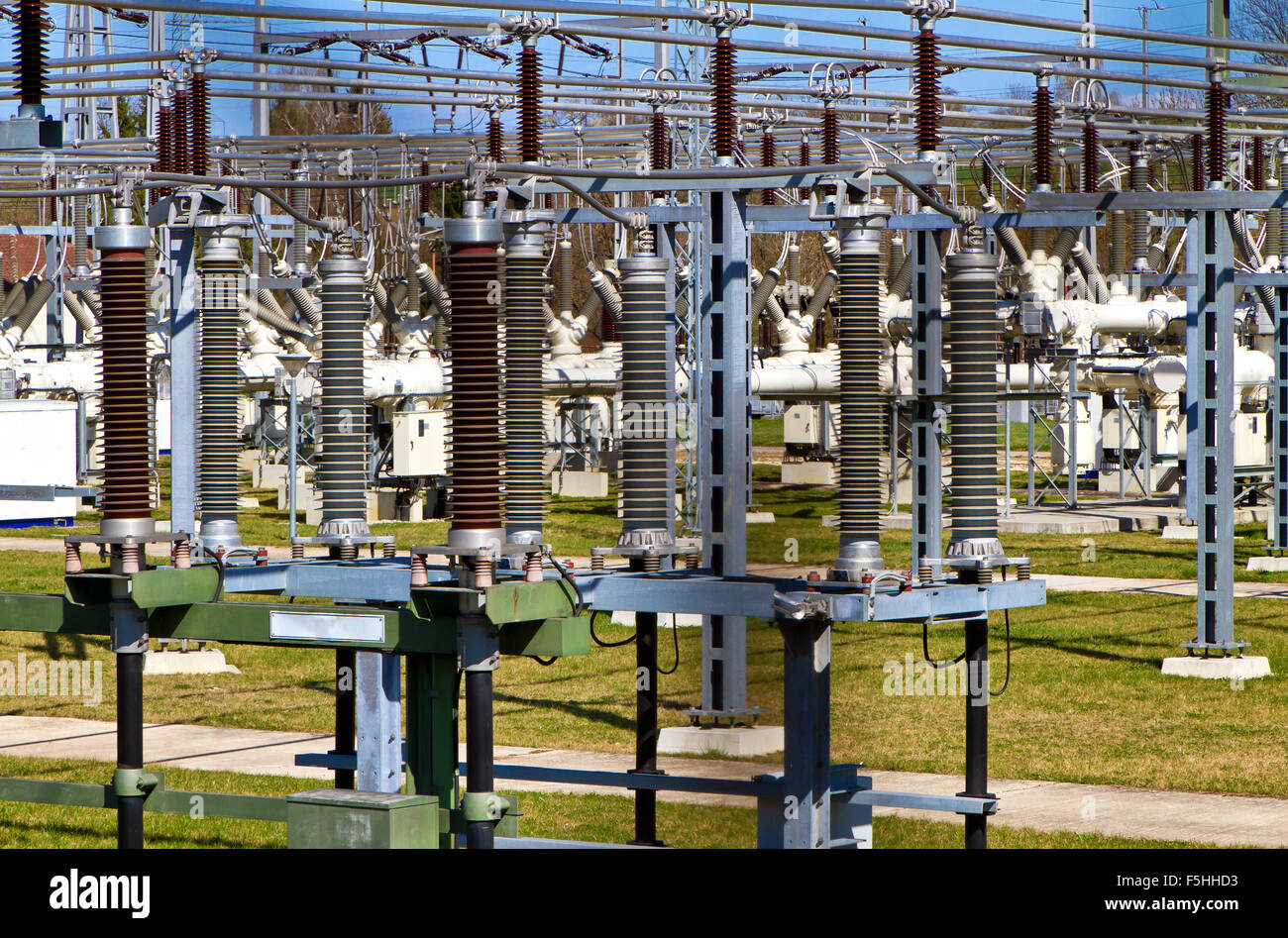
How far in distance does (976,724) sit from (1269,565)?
521 inches

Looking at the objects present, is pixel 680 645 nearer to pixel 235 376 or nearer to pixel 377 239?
pixel 235 376

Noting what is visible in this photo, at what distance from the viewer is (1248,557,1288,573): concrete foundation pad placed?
18109mm

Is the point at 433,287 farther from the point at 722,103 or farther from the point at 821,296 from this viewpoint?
the point at 722,103

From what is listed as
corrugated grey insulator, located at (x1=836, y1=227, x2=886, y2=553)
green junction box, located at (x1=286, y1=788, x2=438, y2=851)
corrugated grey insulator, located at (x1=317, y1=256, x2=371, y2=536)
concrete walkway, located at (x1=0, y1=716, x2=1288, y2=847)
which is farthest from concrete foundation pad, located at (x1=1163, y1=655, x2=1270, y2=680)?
green junction box, located at (x1=286, y1=788, x2=438, y2=851)

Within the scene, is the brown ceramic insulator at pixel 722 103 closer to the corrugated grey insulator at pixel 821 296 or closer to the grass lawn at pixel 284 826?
the grass lawn at pixel 284 826

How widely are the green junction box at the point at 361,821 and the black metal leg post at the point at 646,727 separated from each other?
1.84 metres

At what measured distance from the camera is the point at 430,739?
5688 millimetres

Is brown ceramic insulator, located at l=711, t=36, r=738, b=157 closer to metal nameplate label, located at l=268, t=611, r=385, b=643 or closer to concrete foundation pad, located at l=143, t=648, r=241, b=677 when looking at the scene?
metal nameplate label, located at l=268, t=611, r=385, b=643

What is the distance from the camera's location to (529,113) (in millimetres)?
7203

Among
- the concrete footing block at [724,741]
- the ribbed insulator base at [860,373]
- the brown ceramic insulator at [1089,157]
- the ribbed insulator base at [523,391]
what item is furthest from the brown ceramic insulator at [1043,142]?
the ribbed insulator base at [860,373]

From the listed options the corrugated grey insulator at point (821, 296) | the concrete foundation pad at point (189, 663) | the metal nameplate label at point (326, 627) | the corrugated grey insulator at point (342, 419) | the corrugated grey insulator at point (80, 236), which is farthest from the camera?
the corrugated grey insulator at point (821, 296)

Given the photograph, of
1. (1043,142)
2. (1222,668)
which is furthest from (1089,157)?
(1222,668)

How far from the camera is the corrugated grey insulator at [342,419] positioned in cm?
702
